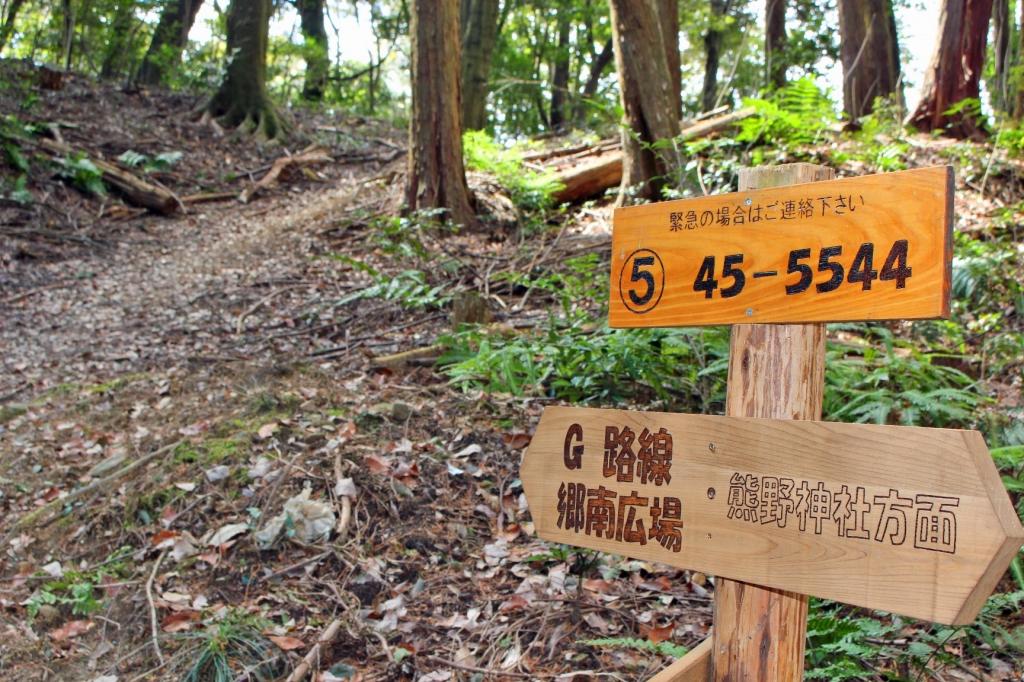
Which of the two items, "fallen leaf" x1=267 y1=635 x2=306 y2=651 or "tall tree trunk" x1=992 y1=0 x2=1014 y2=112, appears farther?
"tall tree trunk" x1=992 y1=0 x2=1014 y2=112

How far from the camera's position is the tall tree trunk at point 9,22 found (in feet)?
44.8

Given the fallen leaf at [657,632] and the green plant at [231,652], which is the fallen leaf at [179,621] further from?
the fallen leaf at [657,632]

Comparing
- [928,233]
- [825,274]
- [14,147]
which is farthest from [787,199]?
[14,147]

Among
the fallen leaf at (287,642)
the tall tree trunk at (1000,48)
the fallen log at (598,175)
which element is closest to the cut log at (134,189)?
the fallen log at (598,175)

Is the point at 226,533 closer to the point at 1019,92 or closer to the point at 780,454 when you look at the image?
the point at 780,454

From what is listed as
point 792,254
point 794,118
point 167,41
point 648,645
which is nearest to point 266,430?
point 648,645

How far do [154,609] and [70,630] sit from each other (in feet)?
→ 1.29

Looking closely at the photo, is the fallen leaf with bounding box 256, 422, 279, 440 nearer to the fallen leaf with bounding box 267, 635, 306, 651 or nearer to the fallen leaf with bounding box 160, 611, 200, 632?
the fallen leaf with bounding box 160, 611, 200, 632

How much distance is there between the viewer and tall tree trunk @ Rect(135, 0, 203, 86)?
1580 centimetres

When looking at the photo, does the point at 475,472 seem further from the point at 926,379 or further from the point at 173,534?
the point at 926,379

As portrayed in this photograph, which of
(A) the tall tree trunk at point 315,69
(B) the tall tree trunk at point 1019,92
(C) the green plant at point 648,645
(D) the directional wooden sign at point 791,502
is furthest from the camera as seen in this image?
(A) the tall tree trunk at point 315,69

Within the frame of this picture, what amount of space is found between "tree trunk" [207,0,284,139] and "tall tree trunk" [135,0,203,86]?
2313 mm

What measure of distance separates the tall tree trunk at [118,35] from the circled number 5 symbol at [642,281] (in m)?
16.7

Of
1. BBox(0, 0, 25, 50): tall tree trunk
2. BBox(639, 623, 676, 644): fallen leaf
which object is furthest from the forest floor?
BBox(0, 0, 25, 50): tall tree trunk
